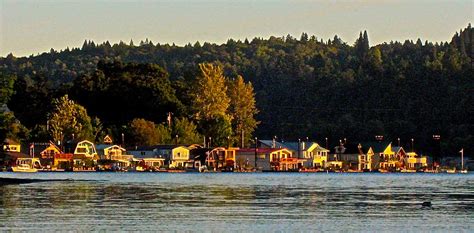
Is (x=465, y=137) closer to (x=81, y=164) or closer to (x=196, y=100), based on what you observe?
(x=196, y=100)

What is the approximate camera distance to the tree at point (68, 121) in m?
161

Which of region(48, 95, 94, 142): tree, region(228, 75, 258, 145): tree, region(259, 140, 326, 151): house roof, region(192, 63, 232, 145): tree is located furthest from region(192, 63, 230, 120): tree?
region(259, 140, 326, 151): house roof

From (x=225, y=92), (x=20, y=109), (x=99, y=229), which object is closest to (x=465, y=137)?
(x=225, y=92)

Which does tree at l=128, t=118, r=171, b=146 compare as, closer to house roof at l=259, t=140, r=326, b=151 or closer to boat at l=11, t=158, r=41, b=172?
boat at l=11, t=158, r=41, b=172

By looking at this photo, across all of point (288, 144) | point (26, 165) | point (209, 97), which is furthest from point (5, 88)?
→ point (288, 144)

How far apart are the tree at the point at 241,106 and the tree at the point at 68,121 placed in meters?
24.0

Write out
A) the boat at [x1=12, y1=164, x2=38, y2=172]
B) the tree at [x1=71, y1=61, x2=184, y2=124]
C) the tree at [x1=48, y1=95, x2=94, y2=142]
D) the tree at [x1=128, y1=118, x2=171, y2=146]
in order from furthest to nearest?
the tree at [x1=71, y1=61, x2=184, y2=124] < the tree at [x1=128, y1=118, x2=171, y2=146] < the tree at [x1=48, y1=95, x2=94, y2=142] < the boat at [x1=12, y1=164, x2=38, y2=172]

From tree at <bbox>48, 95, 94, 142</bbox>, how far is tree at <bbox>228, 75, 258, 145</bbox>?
2395cm

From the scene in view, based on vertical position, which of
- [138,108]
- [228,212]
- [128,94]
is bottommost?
[228,212]

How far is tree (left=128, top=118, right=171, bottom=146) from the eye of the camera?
16612cm

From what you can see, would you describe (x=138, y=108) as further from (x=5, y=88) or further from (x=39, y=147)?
(x=5, y=88)

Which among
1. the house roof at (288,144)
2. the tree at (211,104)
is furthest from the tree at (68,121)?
the house roof at (288,144)

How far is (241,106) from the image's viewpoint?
588 feet

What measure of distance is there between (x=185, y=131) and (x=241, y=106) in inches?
456
